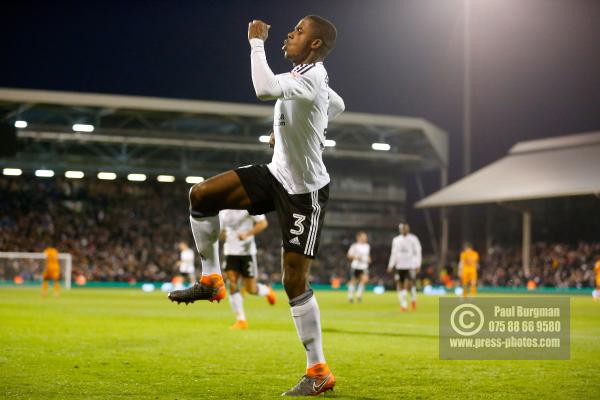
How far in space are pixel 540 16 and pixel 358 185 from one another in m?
16.5

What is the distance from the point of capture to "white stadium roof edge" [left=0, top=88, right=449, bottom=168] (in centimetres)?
3934

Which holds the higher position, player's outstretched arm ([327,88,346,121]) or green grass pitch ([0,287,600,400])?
player's outstretched arm ([327,88,346,121])

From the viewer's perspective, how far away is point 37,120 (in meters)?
43.3

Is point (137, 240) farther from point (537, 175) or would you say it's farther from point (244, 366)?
point (244, 366)

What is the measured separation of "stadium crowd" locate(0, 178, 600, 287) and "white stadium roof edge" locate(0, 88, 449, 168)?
852 centimetres

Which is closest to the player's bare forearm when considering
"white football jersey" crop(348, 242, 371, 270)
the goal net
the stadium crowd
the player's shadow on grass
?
the player's shadow on grass

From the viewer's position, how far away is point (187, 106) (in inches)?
1663

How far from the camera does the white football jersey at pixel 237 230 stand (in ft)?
48.2

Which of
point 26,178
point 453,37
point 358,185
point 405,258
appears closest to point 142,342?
point 405,258

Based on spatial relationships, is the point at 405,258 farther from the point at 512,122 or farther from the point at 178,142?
the point at 512,122

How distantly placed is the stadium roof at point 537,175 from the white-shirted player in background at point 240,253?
26506mm

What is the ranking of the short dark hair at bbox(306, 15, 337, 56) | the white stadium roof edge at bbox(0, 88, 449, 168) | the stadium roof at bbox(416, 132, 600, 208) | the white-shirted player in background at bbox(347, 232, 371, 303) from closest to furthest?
the short dark hair at bbox(306, 15, 337, 56)
the white-shirted player in background at bbox(347, 232, 371, 303)
the white stadium roof edge at bbox(0, 88, 449, 168)
the stadium roof at bbox(416, 132, 600, 208)

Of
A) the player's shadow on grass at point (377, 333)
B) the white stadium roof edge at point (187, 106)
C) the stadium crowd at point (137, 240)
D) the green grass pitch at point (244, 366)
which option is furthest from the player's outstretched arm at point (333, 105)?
the stadium crowd at point (137, 240)

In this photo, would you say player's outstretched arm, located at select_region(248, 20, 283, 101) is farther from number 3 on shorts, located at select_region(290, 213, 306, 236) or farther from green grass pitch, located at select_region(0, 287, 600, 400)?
green grass pitch, located at select_region(0, 287, 600, 400)
